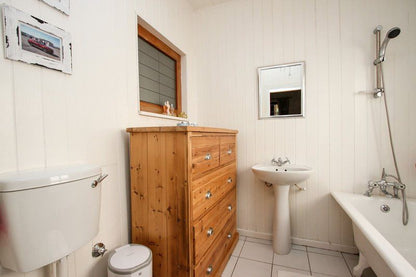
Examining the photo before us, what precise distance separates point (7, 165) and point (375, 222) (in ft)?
8.04

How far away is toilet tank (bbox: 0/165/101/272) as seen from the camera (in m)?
0.67

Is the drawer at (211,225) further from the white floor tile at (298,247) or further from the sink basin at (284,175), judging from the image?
the white floor tile at (298,247)

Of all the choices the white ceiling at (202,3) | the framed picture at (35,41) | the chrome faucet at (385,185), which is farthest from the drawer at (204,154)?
the white ceiling at (202,3)

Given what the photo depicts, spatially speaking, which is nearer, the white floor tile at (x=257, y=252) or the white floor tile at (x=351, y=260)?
the white floor tile at (x=351, y=260)

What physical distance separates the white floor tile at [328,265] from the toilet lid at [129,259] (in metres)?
1.41

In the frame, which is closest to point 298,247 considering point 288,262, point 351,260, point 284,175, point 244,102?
point 288,262

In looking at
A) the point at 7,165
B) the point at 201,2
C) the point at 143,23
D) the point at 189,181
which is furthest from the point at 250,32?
the point at 7,165

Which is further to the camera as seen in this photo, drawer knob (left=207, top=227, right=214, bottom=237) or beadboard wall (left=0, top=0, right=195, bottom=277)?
drawer knob (left=207, top=227, right=214, bottom=237)

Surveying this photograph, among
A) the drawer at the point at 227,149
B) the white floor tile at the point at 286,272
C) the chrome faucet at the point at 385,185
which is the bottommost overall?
the white floor tile at the point at 286,272

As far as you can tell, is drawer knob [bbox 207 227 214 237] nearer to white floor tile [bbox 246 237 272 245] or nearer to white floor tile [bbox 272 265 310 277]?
white floor tile [bbox 272 265 310 277]

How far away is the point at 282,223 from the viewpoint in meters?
1.80

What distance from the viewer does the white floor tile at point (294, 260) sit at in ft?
5.34

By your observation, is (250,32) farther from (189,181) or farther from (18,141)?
(18,141)

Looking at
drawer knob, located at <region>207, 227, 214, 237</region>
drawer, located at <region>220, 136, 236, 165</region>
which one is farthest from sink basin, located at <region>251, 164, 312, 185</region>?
drawer knob, located at <region>207, 227, 214, 237</region>
